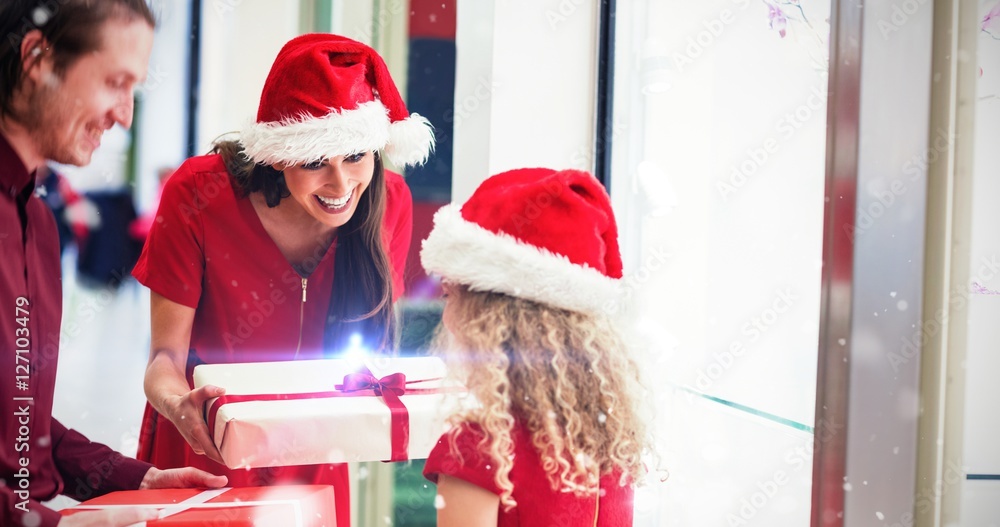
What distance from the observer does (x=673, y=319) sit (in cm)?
169

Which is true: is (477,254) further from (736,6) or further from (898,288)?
(736,6)

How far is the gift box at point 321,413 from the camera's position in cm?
99

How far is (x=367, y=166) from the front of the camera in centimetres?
133

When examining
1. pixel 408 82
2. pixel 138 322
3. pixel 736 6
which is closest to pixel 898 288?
pixel 736 6

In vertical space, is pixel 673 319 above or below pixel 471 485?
above

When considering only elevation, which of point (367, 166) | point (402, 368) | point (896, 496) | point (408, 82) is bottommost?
point (896, 496)

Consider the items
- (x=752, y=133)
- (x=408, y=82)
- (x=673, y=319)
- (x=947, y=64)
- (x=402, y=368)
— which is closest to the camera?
(x=947, y=64)

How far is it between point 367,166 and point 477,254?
19.8 inches

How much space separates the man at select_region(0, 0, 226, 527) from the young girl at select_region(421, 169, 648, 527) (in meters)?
0.53

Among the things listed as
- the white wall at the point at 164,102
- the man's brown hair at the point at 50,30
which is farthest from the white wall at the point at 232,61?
the man's brown hair at the point at 50,30

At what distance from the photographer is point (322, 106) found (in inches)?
47.6

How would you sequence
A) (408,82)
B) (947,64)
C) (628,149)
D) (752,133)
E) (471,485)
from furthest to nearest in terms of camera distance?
(628,149) → (408,82) → (752,133) → (947,64) → (471,485)

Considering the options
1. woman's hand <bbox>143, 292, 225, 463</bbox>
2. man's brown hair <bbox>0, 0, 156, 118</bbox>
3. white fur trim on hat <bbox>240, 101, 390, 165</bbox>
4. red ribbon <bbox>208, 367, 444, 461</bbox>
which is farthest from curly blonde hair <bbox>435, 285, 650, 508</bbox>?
man's brown hair <bbox>0, 0, 156, 118</bbox>

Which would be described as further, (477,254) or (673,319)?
(673,319)
